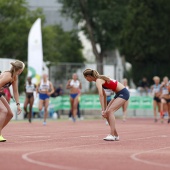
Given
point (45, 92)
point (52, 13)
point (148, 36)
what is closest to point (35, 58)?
point (45, 92)

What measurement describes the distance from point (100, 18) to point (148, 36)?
54.4 feet

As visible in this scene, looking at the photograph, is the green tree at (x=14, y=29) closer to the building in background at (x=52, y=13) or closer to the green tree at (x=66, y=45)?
the green tree at (x=66, y=45)

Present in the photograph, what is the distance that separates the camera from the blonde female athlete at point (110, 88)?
19.6 meters

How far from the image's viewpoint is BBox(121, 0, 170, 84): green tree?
61344mm

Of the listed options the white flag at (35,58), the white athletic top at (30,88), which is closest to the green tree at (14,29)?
the white flag at (35,58)

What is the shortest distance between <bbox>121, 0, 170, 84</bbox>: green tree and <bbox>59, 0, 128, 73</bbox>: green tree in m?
14.2

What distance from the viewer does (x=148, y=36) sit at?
205 ft

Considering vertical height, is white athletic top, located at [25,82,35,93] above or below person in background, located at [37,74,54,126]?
above

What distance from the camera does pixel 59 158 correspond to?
14750 millimetres

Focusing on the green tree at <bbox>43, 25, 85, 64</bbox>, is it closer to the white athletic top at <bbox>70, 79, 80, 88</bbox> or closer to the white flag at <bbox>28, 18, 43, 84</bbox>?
the white flag at <bbox>28, 18, 43, 84</bbox>

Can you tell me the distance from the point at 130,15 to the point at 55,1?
23782 mm

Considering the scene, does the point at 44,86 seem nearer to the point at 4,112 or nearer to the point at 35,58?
the point at 35,58

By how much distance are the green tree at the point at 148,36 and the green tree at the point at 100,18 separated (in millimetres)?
14158

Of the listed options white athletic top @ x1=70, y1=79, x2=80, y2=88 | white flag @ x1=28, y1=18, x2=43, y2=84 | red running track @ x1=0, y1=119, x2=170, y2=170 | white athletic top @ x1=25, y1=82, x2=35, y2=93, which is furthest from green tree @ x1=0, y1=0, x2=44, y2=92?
red running track @ x1=0, y1=119, x2=170, y2=170
